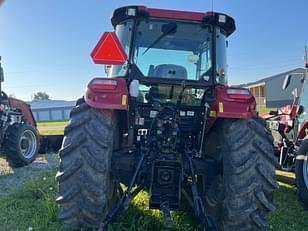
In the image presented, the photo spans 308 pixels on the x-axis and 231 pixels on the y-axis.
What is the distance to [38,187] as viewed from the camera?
4.73 m

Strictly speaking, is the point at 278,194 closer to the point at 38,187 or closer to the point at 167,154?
the point at 167,154

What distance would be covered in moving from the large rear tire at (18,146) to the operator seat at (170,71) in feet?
14.3

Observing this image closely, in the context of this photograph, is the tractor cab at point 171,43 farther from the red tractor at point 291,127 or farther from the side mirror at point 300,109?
the side mirror at point 300,109

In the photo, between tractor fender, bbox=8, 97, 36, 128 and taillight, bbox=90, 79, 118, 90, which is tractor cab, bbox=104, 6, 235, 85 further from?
tractor fender, bbox=8, 97, 36, 128

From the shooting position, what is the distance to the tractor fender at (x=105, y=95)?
9.84 feet

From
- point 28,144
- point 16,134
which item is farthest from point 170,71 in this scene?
point 28,144

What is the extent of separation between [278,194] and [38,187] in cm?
350

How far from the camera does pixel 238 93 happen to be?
3.17 metres

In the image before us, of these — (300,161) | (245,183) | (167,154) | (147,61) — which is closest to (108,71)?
(147,61)

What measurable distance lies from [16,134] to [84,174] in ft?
14.5

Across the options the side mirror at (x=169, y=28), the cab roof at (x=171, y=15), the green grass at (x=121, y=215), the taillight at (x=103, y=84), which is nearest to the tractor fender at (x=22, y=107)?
the green grass at (x=121, y=215)

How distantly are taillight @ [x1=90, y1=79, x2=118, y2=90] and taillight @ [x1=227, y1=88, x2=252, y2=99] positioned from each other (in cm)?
110

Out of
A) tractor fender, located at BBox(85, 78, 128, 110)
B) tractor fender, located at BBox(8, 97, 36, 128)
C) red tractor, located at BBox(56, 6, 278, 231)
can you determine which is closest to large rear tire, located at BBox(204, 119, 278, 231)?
red tractor, located at BBox(56, 6, 278, 231)

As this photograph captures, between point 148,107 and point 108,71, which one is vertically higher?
point 108,71
